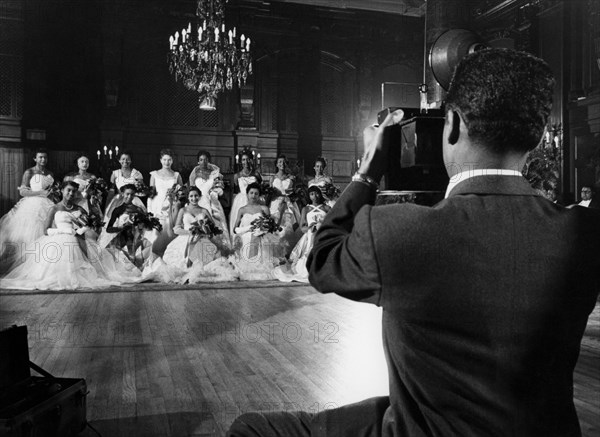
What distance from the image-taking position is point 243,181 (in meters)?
9.52

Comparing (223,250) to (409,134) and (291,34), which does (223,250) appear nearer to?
(291,34)

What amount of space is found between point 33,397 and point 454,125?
1.87 meters

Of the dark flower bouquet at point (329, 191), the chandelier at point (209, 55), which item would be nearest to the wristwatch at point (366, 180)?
the chandelier at point (209, 55)

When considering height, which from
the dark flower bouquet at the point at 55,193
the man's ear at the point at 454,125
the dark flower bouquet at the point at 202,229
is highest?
the man's ear at the point at 454,125

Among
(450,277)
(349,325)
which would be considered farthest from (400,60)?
(450,277)

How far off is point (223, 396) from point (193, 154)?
8.48 metres

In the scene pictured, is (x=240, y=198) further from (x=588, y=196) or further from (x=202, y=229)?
(x=588, y=196)

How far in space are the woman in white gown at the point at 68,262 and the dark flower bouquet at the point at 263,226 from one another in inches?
65.5

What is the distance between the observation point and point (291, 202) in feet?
30.7

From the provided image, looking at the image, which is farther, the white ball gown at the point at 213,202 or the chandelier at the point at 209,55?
the white ball gown at the point at 213,202

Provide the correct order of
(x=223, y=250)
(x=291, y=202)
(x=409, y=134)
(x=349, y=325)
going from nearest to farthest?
1. (x=409, y=134)
2. (x=349, y=325)
3. (x=223, y=250)
4. (x=291, y=202)

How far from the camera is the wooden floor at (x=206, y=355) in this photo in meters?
2.72

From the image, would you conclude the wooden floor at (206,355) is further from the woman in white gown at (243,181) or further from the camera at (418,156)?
the woman in white gown at (243,181)

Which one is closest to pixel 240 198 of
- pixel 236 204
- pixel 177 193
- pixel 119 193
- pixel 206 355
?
pixel 236 204
